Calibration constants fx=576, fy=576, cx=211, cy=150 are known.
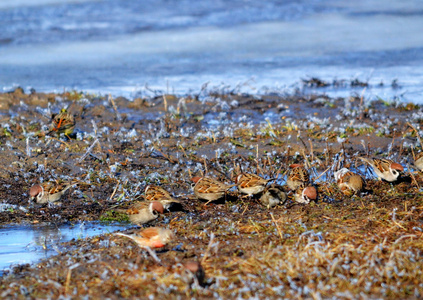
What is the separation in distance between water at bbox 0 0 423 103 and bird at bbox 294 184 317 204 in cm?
687

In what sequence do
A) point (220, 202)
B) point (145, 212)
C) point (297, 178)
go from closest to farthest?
1. point (145, 212)
2. point (220, 202)
3. point (297, 178)

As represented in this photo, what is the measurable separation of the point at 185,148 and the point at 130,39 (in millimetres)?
13783

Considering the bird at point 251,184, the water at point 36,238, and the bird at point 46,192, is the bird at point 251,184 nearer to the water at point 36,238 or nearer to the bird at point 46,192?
the water at point 36,238

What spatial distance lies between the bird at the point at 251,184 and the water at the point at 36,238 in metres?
1.64

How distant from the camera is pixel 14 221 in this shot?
24.4 feet

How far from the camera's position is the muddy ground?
5094 mm

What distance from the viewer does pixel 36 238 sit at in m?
6.84

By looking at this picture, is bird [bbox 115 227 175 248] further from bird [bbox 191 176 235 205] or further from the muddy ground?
bird [bbox 191 176 235 205]

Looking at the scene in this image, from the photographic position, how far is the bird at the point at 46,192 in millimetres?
7895

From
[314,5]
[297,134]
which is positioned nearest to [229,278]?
[297,134]

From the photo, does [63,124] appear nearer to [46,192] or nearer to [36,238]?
[46,192]

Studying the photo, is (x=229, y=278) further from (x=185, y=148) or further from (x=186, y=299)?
(x=185, y=148)

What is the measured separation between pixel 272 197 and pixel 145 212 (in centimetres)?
170

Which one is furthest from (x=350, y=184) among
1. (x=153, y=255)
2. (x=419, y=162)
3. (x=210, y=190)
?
(x=153, y=255)
